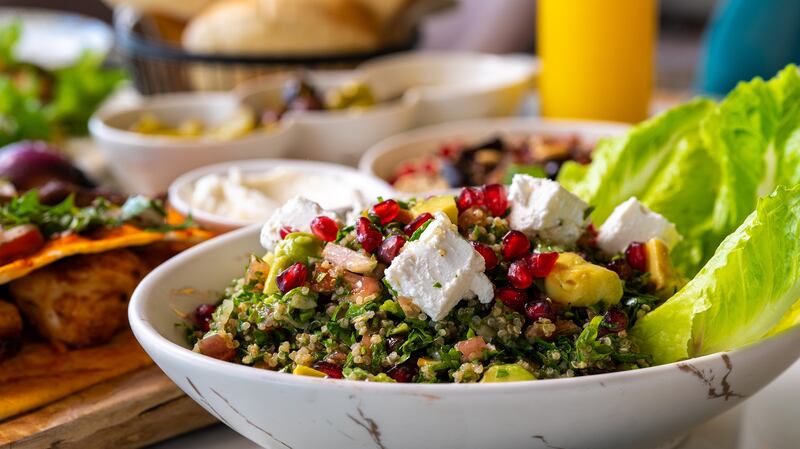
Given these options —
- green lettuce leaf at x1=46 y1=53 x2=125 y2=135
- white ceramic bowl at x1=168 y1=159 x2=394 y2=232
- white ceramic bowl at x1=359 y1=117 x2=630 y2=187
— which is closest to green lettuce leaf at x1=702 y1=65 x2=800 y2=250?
white ceramic bowl at x1=168 y1=159 x2=394 y2=232

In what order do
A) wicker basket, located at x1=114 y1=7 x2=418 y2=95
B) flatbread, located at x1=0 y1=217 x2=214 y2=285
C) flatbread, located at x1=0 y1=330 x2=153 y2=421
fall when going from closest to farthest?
flatbread, located at x1=0 y1=330 x2=153 y2=421 < flatbread, located at x1=0 y1=217 x2=214 y2=285 < wicker basket, located at x1=114 y1=7 x2=418 y2=95

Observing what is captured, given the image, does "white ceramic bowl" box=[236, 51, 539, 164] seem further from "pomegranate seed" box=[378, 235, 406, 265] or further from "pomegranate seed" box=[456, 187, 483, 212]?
"pomegranate seed" box=[378, 235, 406, 265]

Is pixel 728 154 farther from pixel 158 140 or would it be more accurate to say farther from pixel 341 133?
pixel 158 140

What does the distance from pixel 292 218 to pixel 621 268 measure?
1.94 feet

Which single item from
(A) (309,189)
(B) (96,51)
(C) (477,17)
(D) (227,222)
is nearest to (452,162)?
(A) (309,189)

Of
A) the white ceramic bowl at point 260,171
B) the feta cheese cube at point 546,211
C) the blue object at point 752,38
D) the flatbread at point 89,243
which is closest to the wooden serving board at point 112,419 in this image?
the flatbread at point 89,243

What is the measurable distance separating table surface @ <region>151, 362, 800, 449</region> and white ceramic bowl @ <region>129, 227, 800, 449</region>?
10.0 inches

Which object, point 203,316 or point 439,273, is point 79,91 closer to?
point 203,316

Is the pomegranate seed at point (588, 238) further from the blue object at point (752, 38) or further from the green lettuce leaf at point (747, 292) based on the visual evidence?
the blue object at point (752, 38)

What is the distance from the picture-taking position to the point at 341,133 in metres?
3.24

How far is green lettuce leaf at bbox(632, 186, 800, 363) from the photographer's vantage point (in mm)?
1446

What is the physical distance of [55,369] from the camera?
1.81m

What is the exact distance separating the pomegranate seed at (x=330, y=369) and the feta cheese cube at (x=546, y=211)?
16.5 inches

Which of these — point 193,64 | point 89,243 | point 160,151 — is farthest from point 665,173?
point 193,64
